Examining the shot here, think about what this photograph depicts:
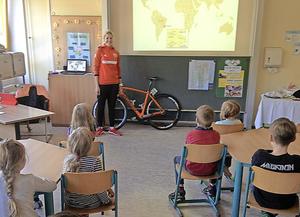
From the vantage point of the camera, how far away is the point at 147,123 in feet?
18.2

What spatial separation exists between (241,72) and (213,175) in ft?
9.63

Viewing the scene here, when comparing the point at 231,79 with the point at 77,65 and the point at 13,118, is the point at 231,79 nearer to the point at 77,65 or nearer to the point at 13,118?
the point at 77,65

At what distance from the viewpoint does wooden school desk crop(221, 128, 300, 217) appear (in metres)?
2.46

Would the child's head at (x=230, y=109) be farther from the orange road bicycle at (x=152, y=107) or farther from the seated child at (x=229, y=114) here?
the orange road bicycle at (x=152, y=107)

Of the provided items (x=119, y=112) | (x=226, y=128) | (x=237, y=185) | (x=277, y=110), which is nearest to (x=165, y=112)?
(x=119, y=112)

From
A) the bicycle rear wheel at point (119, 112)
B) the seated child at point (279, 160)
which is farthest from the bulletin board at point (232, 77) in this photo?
the seated child at point (279, 160)

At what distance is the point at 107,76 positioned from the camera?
4.98 metres

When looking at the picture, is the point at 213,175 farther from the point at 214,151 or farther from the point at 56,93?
the point at 56,93

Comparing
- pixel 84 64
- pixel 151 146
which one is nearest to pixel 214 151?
pixel 151 146

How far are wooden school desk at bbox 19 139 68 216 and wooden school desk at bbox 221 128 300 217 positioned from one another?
131 centimetres

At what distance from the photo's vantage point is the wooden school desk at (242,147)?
2.46 m

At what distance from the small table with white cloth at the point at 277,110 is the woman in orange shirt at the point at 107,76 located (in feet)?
7.05

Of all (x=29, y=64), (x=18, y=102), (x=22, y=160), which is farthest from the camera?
(x=29, y=64)

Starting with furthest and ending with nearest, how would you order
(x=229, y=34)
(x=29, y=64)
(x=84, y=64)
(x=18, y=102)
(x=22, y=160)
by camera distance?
(x=29, y=64)
(x=84, y=64)
(x=229, y=34)
(x=18, y=102)
(x=22, y=160)
